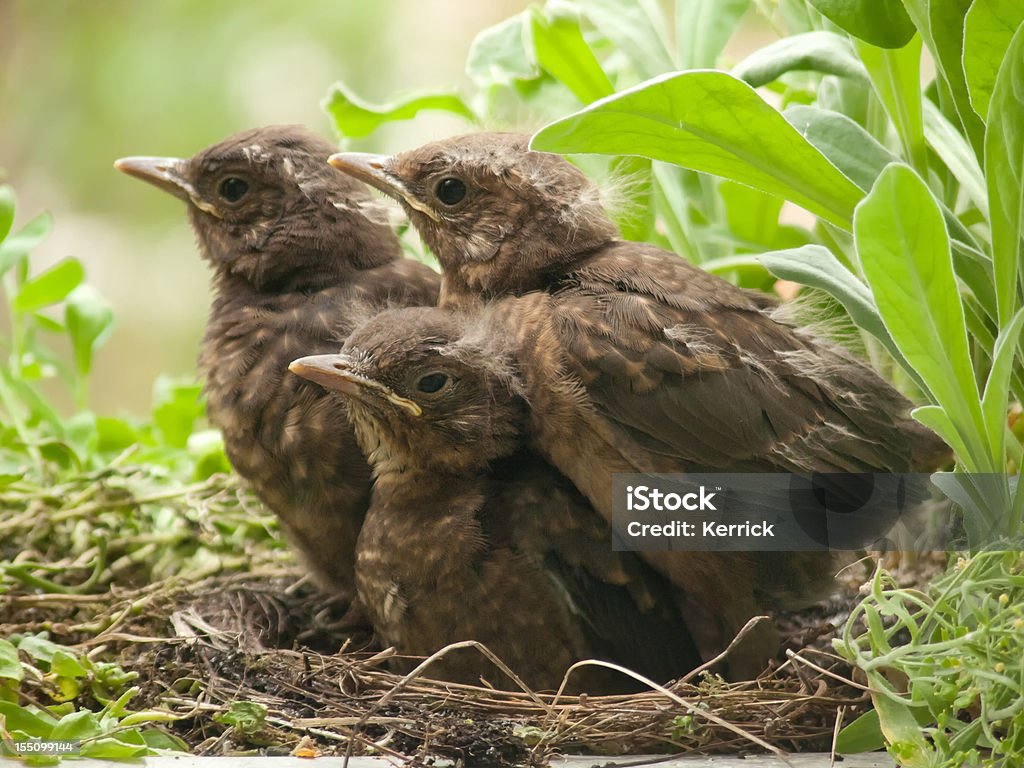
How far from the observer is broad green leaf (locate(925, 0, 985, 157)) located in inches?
44.5

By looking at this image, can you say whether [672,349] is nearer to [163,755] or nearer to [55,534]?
[163,755]

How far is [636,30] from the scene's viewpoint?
1667 millimetres

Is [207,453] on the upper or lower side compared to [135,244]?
lower

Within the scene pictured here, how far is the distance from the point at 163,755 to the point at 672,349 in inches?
25.9

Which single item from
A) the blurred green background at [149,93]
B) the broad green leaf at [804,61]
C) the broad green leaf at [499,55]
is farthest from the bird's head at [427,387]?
the blurred green background at [149,93]

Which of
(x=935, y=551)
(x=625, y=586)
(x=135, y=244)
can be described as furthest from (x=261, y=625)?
(x=135, y=244)

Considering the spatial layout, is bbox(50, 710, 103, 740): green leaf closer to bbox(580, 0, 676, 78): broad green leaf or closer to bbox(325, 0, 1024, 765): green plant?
bbox(325, 0, 1024, 765): green plant

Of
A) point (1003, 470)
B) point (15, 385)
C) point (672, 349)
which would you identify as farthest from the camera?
point (15, 385)

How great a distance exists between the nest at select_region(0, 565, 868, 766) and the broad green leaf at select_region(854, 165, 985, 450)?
0.29 meters

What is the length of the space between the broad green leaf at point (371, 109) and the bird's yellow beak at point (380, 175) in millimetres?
321

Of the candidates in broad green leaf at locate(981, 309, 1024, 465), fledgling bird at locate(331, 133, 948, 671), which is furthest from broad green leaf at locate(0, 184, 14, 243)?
broad green leaf at locate(981, 309, 1024, 465)

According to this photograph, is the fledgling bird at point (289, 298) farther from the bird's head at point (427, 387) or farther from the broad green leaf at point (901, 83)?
the broad green leaf at point (901, 83)

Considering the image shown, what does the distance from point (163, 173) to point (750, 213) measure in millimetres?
848

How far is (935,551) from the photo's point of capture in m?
1.26
